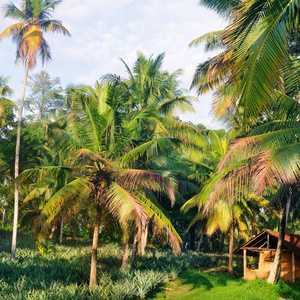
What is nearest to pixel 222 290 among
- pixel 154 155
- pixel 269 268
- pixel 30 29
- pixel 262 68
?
pixel 269 268

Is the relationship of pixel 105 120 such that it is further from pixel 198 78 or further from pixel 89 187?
pixel 198 78

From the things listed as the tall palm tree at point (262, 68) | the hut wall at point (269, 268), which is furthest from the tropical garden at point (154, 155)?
the hut wall at point (269, 268)

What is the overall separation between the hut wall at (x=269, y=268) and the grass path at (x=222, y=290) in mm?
893

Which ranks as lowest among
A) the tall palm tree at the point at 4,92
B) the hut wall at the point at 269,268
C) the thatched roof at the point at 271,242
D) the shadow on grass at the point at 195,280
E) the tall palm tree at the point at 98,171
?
the shadow on grass at the point at 195,280

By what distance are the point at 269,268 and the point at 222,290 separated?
4.39m

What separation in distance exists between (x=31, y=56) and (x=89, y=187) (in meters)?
Answer: 9.63

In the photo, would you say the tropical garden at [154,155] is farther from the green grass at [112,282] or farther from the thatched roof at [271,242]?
the thatched roof at [271,242]

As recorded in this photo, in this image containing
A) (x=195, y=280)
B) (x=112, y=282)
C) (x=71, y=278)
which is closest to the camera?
(x=71, y=278)

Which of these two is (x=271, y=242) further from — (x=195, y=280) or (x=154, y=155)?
(x=154, y=155)

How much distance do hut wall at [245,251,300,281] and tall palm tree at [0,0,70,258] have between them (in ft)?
48.2

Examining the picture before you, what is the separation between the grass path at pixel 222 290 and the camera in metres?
12.7

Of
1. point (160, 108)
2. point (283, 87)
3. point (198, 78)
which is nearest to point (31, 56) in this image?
point (160, 108)

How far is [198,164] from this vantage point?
19969 millimetres

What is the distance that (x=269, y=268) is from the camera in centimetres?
1706
